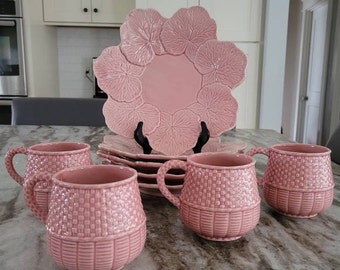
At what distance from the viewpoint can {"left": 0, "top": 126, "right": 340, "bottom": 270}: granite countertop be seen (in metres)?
0.43

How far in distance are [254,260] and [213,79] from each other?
402 mm

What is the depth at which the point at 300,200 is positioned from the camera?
1.81 feet

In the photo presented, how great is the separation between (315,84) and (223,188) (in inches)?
163

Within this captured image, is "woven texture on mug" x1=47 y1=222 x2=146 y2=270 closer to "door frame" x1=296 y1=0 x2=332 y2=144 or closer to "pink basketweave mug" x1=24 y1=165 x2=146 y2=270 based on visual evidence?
"pink basketweave mug" x1=24 y1=165 x2=146 y2=270

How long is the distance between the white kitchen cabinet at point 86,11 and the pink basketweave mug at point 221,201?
2717 millimetres

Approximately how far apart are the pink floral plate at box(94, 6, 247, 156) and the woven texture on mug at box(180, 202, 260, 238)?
237mm

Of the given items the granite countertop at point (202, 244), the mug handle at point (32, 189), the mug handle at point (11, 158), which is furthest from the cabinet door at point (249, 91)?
the mug handle at point (32, 189)

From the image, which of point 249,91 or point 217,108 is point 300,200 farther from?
point 249,91

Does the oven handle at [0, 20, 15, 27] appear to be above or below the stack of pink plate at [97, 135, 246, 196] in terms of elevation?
above

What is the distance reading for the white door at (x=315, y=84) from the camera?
3.96m

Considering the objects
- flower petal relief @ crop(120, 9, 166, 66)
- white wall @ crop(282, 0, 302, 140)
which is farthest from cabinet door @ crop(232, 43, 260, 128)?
white wall @ crop(282, 0, 302, 140)

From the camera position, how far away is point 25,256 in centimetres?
44

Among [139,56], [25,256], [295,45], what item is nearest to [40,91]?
[139,56]

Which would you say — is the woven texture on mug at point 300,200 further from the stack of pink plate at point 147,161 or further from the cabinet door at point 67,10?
the cabinet door at point 67,10
